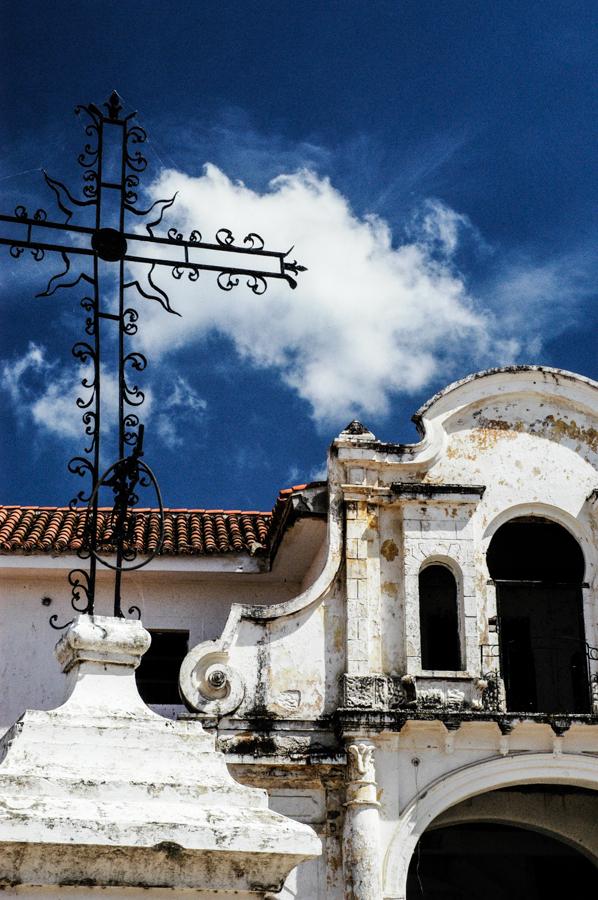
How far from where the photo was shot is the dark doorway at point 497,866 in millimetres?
16812

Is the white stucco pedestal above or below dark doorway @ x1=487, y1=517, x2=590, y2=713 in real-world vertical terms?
below

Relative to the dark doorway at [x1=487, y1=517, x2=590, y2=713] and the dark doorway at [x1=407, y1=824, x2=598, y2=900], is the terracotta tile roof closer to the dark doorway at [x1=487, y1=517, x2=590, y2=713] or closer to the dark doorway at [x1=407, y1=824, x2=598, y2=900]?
the dark doorway at [x1=487, y1=517, x2=590, y2=713]

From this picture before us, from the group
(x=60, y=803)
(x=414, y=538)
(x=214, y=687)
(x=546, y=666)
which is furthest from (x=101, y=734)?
(x=546, y=666)

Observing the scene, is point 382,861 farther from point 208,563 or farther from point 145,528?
point 145,528

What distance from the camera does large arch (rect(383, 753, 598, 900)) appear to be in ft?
40.6

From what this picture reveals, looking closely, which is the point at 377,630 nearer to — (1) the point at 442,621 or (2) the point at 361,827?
(2) the point at 361,827

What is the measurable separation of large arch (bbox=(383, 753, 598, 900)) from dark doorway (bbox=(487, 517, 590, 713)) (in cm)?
390

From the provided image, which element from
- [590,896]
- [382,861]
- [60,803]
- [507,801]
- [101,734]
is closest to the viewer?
[60,803]

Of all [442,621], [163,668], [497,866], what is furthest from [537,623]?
[163,668]

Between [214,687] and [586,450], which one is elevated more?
[586,450]

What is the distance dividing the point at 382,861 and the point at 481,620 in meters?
2.92

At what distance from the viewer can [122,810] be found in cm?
344

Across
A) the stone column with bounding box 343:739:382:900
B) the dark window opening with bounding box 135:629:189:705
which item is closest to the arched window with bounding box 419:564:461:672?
the stone column with bounding box 343:739:382:900

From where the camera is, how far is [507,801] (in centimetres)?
1467
